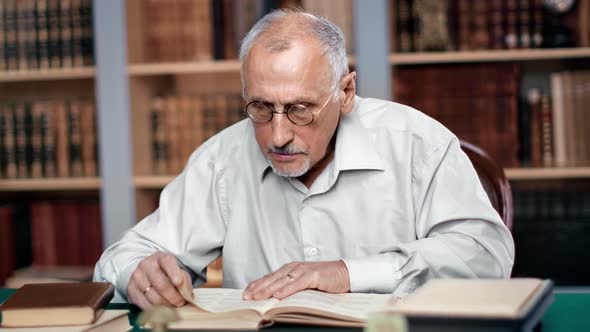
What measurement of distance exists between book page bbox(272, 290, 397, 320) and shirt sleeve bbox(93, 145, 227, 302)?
0.50 m

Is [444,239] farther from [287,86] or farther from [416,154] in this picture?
[287,86]

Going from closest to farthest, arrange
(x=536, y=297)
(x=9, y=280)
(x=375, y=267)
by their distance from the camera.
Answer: (x=536, y=297)
(x=375, y=267)
(x=9, y=280)

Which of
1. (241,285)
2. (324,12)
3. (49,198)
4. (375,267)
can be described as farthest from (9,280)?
(375,267)

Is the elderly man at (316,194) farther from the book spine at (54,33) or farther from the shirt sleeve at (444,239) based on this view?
the book spine at (54,33)

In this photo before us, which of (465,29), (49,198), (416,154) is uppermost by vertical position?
(465,29)

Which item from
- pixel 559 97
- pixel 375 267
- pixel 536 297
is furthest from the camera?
pixel 559 97

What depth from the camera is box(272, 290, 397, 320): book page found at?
44.9 inches

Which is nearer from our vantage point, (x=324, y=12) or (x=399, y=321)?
(x=399, y=321)

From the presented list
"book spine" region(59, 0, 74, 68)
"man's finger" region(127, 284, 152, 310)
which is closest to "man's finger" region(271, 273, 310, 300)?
"man's finger" region(127, 284, 152, 310)

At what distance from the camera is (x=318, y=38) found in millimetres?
1533

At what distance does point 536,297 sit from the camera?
3.10 feet

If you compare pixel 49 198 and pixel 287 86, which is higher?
pixel 287 86

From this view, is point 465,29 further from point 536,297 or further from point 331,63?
point 536,297

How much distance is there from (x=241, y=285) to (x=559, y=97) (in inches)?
70.3
